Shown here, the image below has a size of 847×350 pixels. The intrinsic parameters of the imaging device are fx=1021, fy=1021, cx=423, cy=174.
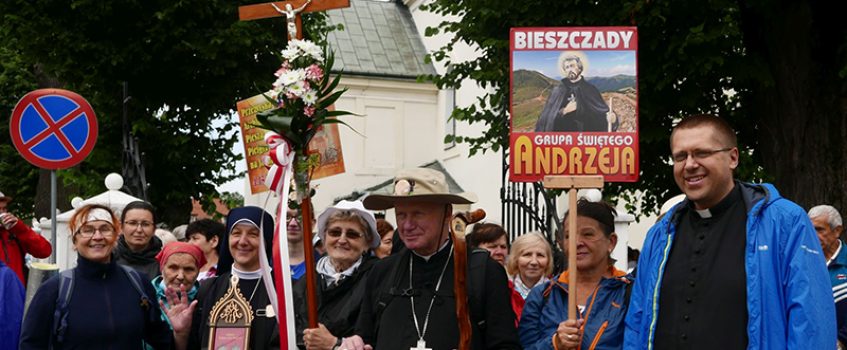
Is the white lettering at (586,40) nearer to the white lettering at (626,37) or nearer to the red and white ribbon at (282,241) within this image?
the white lettering at (626,37)

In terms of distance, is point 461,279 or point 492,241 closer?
point 461,279

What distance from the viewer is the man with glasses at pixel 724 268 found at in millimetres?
4301

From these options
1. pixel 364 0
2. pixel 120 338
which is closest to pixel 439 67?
pixel 364 0

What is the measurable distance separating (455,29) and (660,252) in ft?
32.6

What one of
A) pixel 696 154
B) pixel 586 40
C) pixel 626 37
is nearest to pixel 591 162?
pixel 586 40

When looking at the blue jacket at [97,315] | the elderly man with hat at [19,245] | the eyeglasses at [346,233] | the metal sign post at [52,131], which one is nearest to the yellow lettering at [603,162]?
the eyeglasses at [346,233]

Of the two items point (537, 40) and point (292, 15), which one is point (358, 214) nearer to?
point (292, 15)

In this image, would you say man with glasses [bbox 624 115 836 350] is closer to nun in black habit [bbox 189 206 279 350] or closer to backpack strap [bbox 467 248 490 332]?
backpack strap [bbox 467 248 490 332]

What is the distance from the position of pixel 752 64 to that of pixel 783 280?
29.7ft

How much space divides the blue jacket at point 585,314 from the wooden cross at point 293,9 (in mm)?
2108

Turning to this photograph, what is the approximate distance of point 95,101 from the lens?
18.3 meters

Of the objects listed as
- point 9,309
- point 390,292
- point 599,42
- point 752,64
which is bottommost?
point 9,309

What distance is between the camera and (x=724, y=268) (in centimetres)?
457

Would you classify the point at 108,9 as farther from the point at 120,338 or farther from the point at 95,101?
the point at 120,338
